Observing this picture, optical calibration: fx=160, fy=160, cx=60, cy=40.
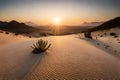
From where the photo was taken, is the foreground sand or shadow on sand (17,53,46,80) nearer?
the foreground sand

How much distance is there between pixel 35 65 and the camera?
8273mm

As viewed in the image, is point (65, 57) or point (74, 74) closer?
point (74, 74)

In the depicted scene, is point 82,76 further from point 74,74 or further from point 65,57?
point 65,57

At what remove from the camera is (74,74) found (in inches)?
285

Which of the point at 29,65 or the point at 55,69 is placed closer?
the point at 55,69

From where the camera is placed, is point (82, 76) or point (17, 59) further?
point (17, 59)

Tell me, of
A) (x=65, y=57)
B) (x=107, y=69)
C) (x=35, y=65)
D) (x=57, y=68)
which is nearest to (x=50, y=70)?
(x=57, y=68)

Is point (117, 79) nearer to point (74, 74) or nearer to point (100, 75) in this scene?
point (100, 75)

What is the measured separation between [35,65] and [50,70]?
107cm

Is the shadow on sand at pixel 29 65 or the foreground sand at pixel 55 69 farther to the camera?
the shadow on sand at pixel 29 65

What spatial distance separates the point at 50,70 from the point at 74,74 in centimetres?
117

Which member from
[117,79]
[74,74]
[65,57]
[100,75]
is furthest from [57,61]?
[117,79]

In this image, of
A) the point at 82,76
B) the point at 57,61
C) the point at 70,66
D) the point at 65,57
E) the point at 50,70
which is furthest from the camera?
the point at 65,57

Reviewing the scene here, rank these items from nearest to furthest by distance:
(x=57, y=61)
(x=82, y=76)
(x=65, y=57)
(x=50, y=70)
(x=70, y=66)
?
1. (x=82, y=76)
2. (x=50, y=70)
3. (x=70, y=66)
4. (x=57, y=61)
5. (x=65, y=57)
